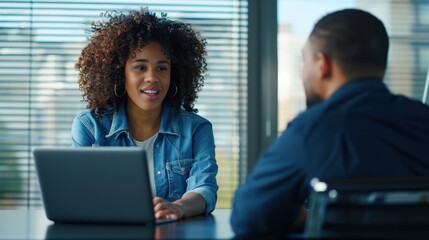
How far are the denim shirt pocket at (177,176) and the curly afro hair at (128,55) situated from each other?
0.24 m

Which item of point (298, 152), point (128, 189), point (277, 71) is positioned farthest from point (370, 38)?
point (277, 71)

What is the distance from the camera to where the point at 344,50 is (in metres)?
1.64

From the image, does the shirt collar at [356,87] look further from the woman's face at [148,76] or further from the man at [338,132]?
the woman's face at [148,76]

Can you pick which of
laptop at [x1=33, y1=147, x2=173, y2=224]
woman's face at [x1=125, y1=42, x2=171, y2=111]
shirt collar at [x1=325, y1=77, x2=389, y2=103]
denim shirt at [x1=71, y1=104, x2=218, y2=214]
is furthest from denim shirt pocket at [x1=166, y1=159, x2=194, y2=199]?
shirt collar at [x1=325, y1=77, x2=389, y2=103]

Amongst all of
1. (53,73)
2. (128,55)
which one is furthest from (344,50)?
(53,73)

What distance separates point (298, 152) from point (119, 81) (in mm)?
1210

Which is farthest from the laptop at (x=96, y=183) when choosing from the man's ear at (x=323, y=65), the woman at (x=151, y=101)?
the woman at (x=151, y=101)

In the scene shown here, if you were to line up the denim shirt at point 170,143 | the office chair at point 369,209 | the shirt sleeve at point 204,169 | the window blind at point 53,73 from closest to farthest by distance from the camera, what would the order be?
1. the office chair at point 369,209
2. the shirt sleeve at point 204,169
3. the denim shirt at point 170,143
4. the window blind at point 53,73

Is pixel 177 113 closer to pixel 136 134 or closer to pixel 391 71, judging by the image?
pixel 136 134

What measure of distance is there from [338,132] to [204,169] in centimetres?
94

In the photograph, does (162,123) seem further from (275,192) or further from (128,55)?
(275,192)

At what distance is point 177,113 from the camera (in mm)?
2551

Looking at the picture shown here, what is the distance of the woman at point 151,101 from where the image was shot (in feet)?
7.94

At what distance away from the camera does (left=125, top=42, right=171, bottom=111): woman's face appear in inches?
96.7
